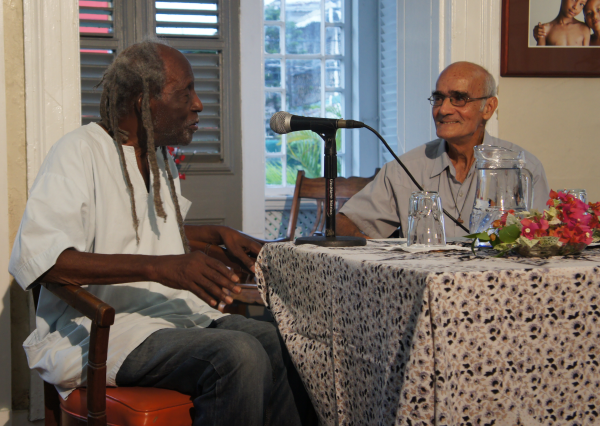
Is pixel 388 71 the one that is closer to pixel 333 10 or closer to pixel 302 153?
pixel 333 10

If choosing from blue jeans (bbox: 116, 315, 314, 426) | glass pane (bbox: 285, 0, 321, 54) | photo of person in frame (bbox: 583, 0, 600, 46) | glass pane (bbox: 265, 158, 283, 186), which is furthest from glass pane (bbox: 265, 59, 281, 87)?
blue jeans (bbox: 116, 315, 314, 426)

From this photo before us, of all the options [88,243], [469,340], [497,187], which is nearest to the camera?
[469,340]

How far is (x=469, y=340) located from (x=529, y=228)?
33cm

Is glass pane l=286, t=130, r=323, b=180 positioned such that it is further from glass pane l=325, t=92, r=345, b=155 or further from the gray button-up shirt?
the gray button-up shirt

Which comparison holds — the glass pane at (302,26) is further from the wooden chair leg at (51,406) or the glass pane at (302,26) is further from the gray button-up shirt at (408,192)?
Answer: the wooden chair leg at (51,406)

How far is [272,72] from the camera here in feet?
14.8

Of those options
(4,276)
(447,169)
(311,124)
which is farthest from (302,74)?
(311,124)

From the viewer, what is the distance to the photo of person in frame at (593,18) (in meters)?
2.59

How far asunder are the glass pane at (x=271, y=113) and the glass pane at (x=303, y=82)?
9cm

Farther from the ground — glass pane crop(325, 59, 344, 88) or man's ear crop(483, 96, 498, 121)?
glass pane crop(325, 59, 344, 88)

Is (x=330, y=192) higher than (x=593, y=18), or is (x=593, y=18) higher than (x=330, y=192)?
(x=593, y=18)

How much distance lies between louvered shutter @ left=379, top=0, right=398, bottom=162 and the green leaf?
2.70 m

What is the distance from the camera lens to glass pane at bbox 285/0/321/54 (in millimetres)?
4465

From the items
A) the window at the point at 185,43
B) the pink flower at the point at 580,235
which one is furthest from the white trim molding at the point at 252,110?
the pink flower at the point at 580,235
